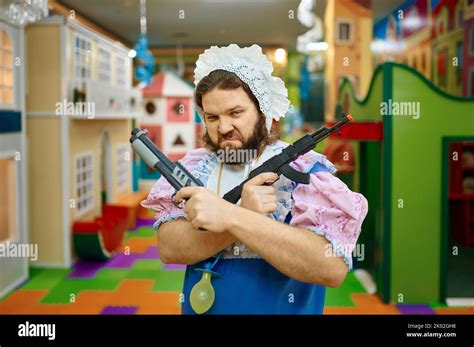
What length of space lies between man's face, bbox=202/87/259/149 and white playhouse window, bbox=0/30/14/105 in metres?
1.46

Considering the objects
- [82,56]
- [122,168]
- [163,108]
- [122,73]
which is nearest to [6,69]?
[82,56]

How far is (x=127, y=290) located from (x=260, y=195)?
139 centimetres

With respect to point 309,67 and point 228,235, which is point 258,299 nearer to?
point 228,235

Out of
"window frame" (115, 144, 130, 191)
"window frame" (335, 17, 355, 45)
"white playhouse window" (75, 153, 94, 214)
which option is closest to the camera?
"white playhouse window" (75, 153, 94, 214)

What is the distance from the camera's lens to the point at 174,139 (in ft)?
8.46

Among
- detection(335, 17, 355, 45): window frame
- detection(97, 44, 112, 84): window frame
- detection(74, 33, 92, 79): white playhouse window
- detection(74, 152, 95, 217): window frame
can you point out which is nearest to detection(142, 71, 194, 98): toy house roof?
detection(97, 44, 112, 84): window frame

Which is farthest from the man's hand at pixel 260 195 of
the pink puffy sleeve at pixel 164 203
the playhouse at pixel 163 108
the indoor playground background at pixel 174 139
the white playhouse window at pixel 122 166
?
the white playhouse window at pixel 122 166

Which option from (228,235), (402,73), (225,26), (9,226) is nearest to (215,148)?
(228,235)

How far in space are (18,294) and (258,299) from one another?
54.6 inches

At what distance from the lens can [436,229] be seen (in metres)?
2.02

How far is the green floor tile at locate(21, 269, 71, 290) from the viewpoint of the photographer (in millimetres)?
2033

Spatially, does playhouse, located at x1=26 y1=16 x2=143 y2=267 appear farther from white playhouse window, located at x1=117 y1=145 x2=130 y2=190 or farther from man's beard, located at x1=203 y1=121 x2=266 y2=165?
man's beard, located at x1=203 y1=121 x2=266 y2=165

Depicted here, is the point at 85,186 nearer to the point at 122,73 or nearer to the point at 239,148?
the point at 122,73

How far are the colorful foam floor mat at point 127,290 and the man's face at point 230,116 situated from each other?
0.71 meters
